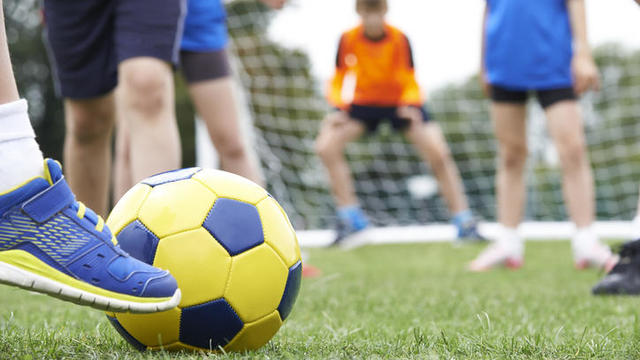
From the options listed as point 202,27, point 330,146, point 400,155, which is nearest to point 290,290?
point 202,27

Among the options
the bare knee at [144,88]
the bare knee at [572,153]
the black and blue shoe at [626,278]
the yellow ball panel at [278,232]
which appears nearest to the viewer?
the yellow ball panel at [278,232]

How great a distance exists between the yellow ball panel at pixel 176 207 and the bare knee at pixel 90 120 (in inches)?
60.5

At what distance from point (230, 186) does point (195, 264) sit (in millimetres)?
217

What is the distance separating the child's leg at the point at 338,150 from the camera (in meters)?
5.84

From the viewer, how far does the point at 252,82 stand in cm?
819

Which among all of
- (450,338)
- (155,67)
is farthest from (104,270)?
(155,67)

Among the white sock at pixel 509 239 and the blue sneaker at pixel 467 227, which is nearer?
the white sock at pixel 509 239

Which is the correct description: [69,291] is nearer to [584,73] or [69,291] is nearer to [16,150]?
[16,150]

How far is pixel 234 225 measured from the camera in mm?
1427

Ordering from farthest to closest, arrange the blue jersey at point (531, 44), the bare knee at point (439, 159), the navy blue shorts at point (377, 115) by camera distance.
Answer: the navy blue shorts at point (377, 115) < the bare knee at point (439, 159) < the blue jersey at point (531, 44)

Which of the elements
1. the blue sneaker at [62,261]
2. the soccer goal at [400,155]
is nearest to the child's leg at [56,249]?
the blue sneaker at [62,261]

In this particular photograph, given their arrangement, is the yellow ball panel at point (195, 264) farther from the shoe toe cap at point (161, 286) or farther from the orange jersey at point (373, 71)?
the orange jersey at point (373, 71)

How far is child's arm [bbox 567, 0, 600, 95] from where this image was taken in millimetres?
3359

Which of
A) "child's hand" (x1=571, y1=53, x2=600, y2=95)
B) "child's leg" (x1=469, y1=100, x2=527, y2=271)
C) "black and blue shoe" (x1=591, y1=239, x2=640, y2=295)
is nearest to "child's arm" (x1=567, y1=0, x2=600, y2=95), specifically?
"child's hand" (x1=571, y1=53, x2=600, y2=95)
